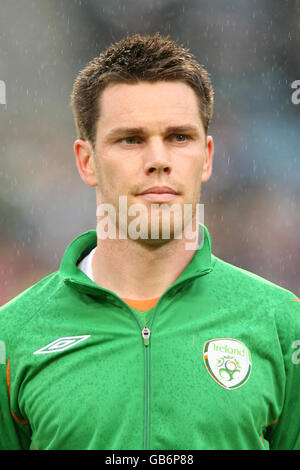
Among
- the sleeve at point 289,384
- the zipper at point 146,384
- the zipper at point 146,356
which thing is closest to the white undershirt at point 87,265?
the zipper at point 146,356

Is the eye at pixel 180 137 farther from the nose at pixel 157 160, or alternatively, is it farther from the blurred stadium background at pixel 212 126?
the blurred stadium background at pixel 212 126

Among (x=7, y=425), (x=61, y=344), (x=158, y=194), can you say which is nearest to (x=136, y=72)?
(x=158, y=194)

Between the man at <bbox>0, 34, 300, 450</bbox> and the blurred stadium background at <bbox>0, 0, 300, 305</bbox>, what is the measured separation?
14.7 ft

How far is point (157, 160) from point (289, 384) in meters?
0.95

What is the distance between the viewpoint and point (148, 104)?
7.72ft

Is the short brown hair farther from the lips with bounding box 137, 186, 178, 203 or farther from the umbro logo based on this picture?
the umbro logo

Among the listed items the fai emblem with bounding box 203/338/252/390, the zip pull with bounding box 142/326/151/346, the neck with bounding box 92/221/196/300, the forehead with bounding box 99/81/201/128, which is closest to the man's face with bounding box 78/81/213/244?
the forehead with bounding box 99/81/201/128

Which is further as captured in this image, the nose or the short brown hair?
the short brown hair

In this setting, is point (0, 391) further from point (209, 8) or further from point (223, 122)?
point (209, 8)

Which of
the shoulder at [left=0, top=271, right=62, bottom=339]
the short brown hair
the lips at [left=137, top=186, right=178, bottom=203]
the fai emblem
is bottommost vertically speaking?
the fai emblem

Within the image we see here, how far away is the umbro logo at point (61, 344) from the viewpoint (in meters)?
2.34

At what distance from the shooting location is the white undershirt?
2.57 metres

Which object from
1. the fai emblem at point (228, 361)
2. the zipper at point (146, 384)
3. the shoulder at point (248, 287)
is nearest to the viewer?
the zipper at point (146, 384)
